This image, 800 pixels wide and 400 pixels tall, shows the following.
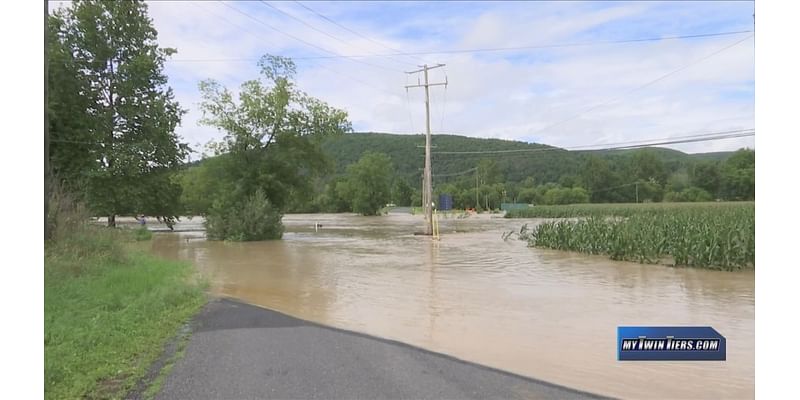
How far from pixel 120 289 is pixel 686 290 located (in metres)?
11.3

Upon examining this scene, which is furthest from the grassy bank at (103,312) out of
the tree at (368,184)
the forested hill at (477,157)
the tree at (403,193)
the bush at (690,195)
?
the tree at (403,193)

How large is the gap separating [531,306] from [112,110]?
1017 inches

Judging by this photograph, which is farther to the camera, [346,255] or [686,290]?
[346,255]

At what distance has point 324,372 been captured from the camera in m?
5.06

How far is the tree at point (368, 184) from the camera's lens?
92875mm

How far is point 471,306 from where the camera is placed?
9.62 meters

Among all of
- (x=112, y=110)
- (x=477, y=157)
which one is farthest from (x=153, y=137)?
(x=477, y=157)

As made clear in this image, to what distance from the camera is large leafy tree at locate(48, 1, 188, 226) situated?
24938 mm

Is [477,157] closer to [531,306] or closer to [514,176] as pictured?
[514,176]

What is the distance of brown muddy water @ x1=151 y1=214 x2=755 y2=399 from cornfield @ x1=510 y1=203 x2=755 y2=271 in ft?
2.59

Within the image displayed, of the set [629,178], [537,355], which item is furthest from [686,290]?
[629,178]

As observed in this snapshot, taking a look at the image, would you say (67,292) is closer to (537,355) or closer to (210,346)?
(210,346)

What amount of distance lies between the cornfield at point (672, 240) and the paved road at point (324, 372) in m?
12.3

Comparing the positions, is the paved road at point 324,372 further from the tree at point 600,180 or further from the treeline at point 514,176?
the tree at point 600,180
